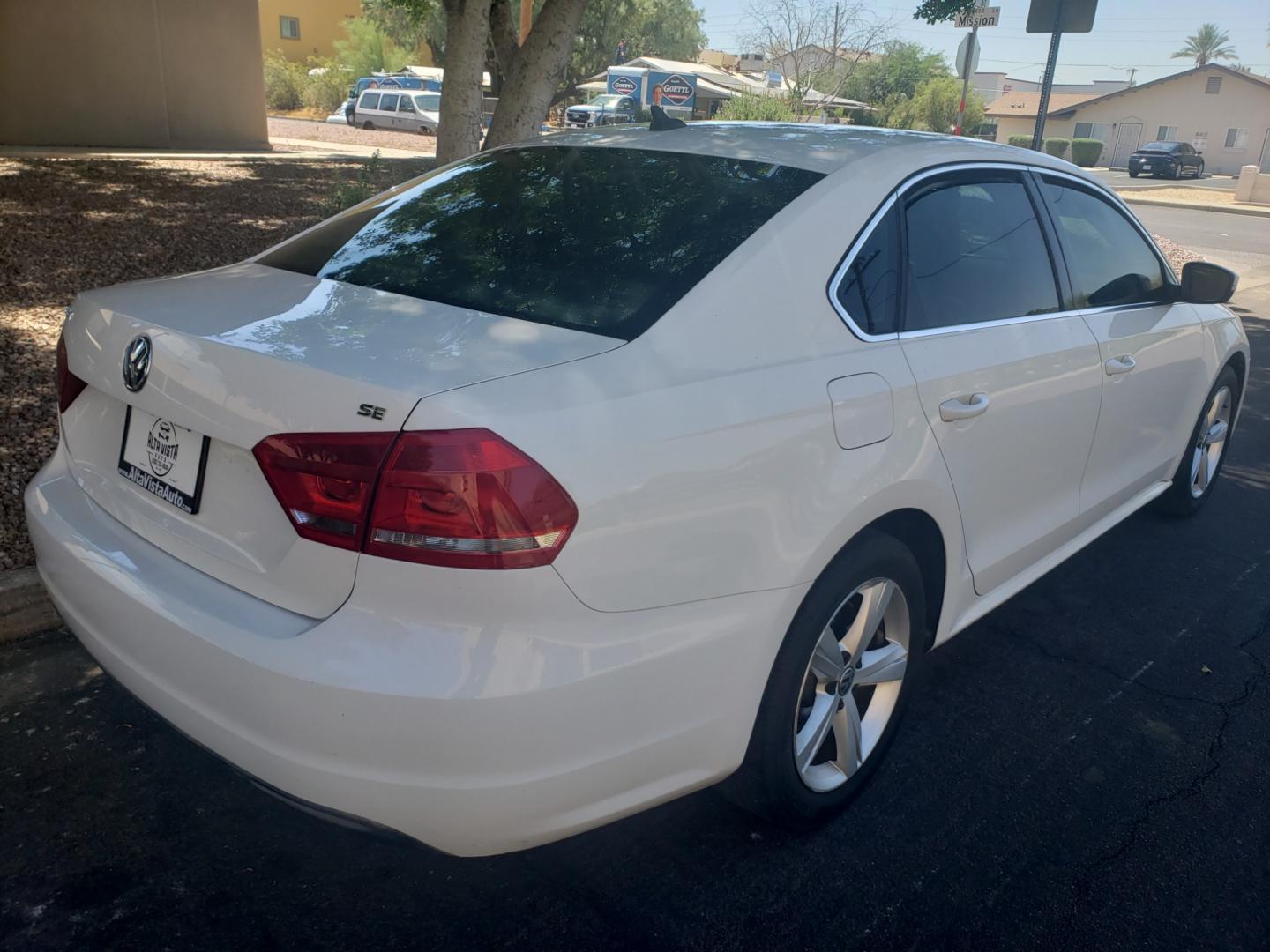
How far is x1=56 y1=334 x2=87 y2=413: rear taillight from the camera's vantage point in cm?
266

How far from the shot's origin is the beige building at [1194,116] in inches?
2199

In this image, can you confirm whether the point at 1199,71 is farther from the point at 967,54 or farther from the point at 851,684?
the point at 851,684

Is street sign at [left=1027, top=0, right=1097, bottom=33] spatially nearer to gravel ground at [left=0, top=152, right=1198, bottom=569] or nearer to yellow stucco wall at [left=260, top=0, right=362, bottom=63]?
gravel ground at [left=0, top=152, right=1198, bottom=569]

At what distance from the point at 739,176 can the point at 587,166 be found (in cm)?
52

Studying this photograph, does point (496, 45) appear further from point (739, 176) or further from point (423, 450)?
point (423, 450)

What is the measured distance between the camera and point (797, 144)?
3.07m

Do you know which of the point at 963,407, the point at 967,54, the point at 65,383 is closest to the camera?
the point at 65,383

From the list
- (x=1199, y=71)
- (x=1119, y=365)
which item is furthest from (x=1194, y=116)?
(x=1119, y=365)

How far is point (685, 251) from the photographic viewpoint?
255 centimetres

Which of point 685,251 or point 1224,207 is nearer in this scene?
point 685,251

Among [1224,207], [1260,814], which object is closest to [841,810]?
[1260,814]

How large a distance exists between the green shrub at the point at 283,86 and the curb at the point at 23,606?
44453 mm

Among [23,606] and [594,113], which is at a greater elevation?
[594,113]

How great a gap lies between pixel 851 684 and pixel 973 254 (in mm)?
1388
